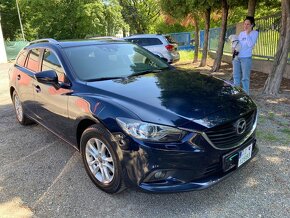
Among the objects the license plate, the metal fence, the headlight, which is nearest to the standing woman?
the license plate

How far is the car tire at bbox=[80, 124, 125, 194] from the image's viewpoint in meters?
2.98

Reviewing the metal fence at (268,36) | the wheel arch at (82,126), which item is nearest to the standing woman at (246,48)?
the metal fence at (268,36)

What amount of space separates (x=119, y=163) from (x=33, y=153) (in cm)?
219

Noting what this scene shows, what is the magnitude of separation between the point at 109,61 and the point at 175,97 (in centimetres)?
135

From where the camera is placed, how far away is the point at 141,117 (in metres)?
2.83

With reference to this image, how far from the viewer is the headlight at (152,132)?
2705 millimetres

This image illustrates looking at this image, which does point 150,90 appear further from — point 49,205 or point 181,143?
point 49,205

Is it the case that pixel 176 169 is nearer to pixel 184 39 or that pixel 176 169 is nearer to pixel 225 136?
pixel 225 136

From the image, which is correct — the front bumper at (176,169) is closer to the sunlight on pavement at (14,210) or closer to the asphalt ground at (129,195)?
A: the asphalt ground at (129,195)

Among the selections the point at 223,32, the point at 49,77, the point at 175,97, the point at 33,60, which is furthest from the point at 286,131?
the point at 223,32

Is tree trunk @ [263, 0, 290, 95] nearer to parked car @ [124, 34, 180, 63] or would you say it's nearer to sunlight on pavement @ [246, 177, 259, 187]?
sunlight on pavement @ [246, 177, 259, 187]

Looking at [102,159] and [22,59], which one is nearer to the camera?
[102,159]

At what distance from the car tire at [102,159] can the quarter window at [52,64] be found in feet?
3.08

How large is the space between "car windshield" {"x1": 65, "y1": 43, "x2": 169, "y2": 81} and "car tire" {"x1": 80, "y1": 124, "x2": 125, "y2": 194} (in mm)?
815
